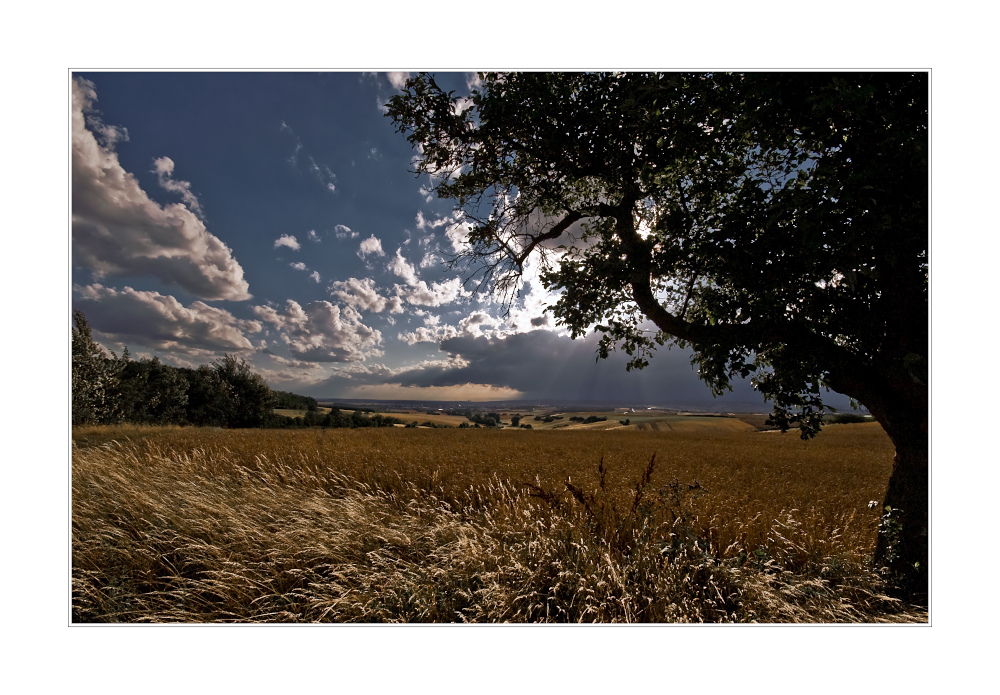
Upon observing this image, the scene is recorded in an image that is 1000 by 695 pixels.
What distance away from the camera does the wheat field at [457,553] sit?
2480 mm

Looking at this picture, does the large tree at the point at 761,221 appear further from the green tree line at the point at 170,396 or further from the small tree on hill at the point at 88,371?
the green tree line at the point at 170,396

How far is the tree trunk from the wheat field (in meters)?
0.19

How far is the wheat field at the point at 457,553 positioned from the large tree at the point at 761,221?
93cm

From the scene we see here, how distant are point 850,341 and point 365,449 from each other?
281 inches

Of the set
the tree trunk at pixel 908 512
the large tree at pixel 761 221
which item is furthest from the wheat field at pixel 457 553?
the large tree at pixel 761 221

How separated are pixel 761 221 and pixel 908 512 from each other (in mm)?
2781

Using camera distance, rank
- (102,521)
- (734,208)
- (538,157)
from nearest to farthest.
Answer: (734,208) → (102,521) → (538,157)

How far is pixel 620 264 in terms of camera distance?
306 centimetres

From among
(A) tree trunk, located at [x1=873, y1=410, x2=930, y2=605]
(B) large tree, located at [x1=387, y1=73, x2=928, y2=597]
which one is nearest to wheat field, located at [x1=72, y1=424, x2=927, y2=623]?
(A) tree trunk, located at [x1=873, y1=410, x2=930, y2=605]

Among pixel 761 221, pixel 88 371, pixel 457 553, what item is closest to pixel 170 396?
pixel 88 371

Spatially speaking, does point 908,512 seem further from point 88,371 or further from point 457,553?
point 88,371

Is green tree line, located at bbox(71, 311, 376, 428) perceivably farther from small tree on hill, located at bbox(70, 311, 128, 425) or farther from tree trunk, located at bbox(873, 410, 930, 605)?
tree trunk, located at bbox(873, 410, 930, 605)
